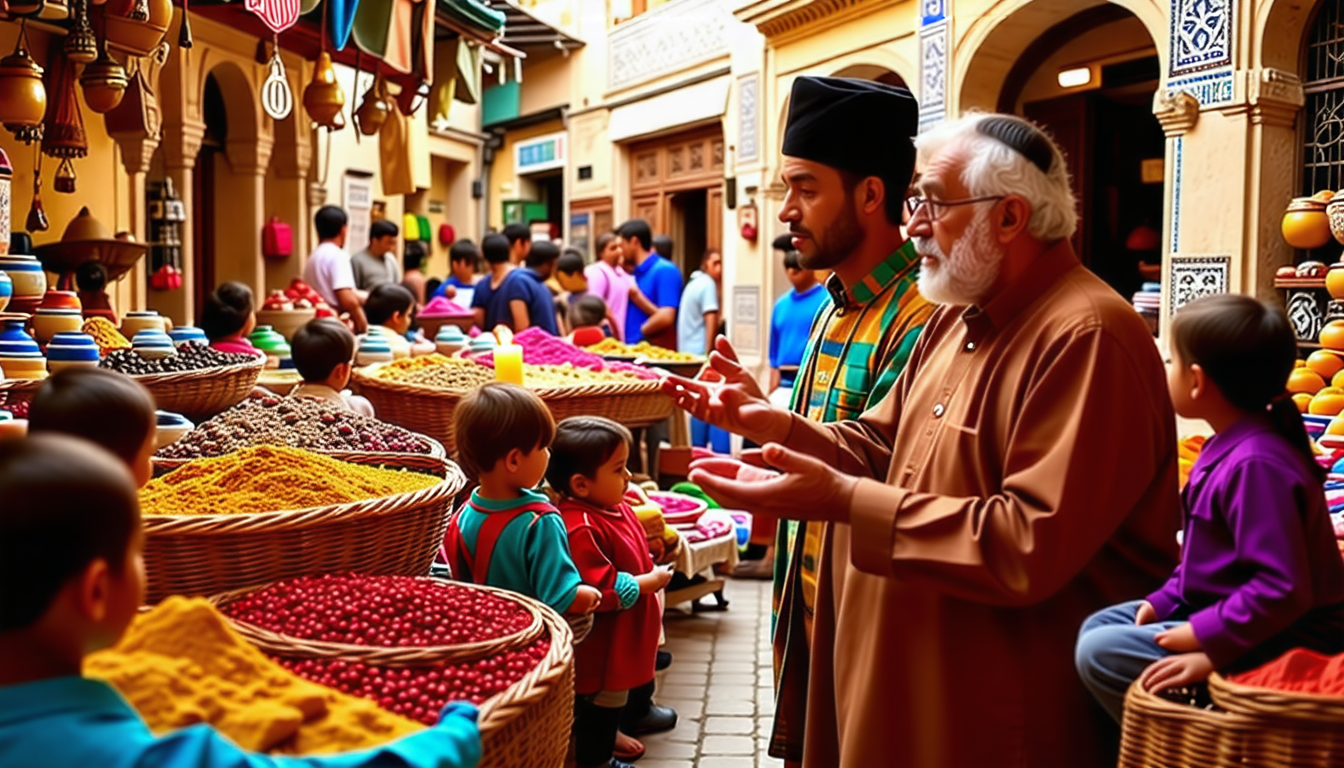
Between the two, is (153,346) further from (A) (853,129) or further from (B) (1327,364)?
(B) (1327,364)

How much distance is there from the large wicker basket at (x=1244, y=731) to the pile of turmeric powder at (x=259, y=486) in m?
1.60

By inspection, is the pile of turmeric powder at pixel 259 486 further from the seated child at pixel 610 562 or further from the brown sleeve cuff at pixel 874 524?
the brown sleeve cuff at pixel 874 524

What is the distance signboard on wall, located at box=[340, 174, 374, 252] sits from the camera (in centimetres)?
1383

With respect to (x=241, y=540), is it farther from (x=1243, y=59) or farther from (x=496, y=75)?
(x=496, y=75)

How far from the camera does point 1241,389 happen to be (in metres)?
1.98

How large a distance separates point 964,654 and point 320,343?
9.87 feet

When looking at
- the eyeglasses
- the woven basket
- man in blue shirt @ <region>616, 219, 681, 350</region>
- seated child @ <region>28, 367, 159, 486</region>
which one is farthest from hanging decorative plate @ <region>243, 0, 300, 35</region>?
the eyeglasses

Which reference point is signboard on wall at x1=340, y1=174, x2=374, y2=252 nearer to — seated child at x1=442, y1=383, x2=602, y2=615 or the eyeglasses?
seated child at x1=442, y1=383, x2=602, y2=615

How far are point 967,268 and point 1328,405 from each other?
3.48 meters

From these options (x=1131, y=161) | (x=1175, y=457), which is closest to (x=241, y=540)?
(x=1175, y=457)

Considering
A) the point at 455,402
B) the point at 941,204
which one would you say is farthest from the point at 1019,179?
the point at 455,402

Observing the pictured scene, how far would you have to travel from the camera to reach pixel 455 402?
4406 millimetres

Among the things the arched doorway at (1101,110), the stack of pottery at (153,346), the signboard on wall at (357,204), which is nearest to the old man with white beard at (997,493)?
the stack of pottery at (153,346)

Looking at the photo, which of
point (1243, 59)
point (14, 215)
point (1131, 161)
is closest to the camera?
point (1243, 59)
